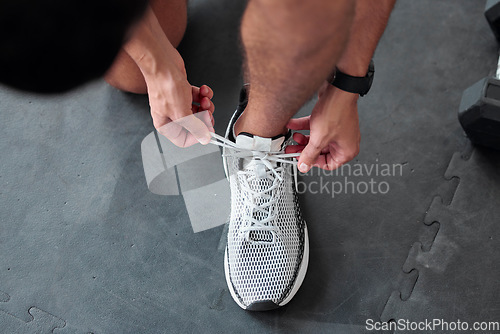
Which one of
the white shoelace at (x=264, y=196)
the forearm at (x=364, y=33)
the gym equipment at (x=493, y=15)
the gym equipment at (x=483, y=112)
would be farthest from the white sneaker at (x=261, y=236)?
the gym equipment at (x=493, y=15)

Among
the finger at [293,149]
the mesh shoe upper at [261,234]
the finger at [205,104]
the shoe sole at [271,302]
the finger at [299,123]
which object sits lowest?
the shoe sole at [271,302]

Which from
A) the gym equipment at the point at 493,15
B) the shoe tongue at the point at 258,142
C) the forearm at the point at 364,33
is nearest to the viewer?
the forearm at the point at 364,33

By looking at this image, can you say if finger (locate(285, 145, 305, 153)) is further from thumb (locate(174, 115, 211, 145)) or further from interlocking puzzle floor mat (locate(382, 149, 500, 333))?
interlocking puzzle floor mat (locate(382, 149, 500, 333))

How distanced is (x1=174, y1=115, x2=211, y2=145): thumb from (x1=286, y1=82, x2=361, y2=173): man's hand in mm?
196

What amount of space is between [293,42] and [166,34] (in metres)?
0.60

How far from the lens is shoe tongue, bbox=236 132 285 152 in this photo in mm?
805

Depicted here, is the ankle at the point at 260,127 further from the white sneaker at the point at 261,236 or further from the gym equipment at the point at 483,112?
the gym equipment at the point at 483,112

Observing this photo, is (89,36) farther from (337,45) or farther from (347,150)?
(347,150)

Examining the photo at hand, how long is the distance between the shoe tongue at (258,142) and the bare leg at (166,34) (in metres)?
0.34

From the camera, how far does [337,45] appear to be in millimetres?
533

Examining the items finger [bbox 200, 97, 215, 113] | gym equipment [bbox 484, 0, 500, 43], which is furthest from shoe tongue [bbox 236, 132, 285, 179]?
gym equipment [bbox 484, 0, 500, 43]

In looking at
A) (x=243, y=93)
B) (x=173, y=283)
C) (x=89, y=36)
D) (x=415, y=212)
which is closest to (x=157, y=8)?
(x=243, y=93)

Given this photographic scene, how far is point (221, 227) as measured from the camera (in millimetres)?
981

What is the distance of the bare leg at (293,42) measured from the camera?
1.59 ft
